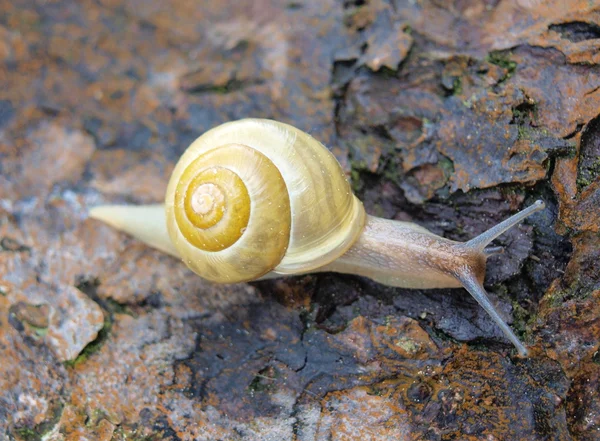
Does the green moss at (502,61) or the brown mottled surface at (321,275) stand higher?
the green moss at (502,61)

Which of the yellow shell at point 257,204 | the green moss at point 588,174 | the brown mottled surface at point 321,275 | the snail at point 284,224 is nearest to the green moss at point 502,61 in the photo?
the brown mottled surface at point 321,275

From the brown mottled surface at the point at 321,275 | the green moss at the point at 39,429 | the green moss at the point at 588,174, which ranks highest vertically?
the green moss at the point at 588,174

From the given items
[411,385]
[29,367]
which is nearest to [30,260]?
[29,367]

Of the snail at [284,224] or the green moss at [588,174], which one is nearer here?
the snail at [284,224]

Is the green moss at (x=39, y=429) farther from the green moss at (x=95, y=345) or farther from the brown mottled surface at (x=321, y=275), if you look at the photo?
the green moss at (x=95, y=345)

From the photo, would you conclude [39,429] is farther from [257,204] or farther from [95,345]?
[257,204]

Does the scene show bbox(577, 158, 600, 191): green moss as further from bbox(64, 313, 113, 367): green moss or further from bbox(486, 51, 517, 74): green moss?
bbox(64, 313, 113, 367): green moss

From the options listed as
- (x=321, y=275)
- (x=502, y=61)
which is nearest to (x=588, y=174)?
(x=502, y=61)

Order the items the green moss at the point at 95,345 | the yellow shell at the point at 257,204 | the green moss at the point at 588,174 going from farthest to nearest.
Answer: the green moss at the point at 95,345 < the green moss at the point at 588,174 < the yellow shell at the point at 257,204
